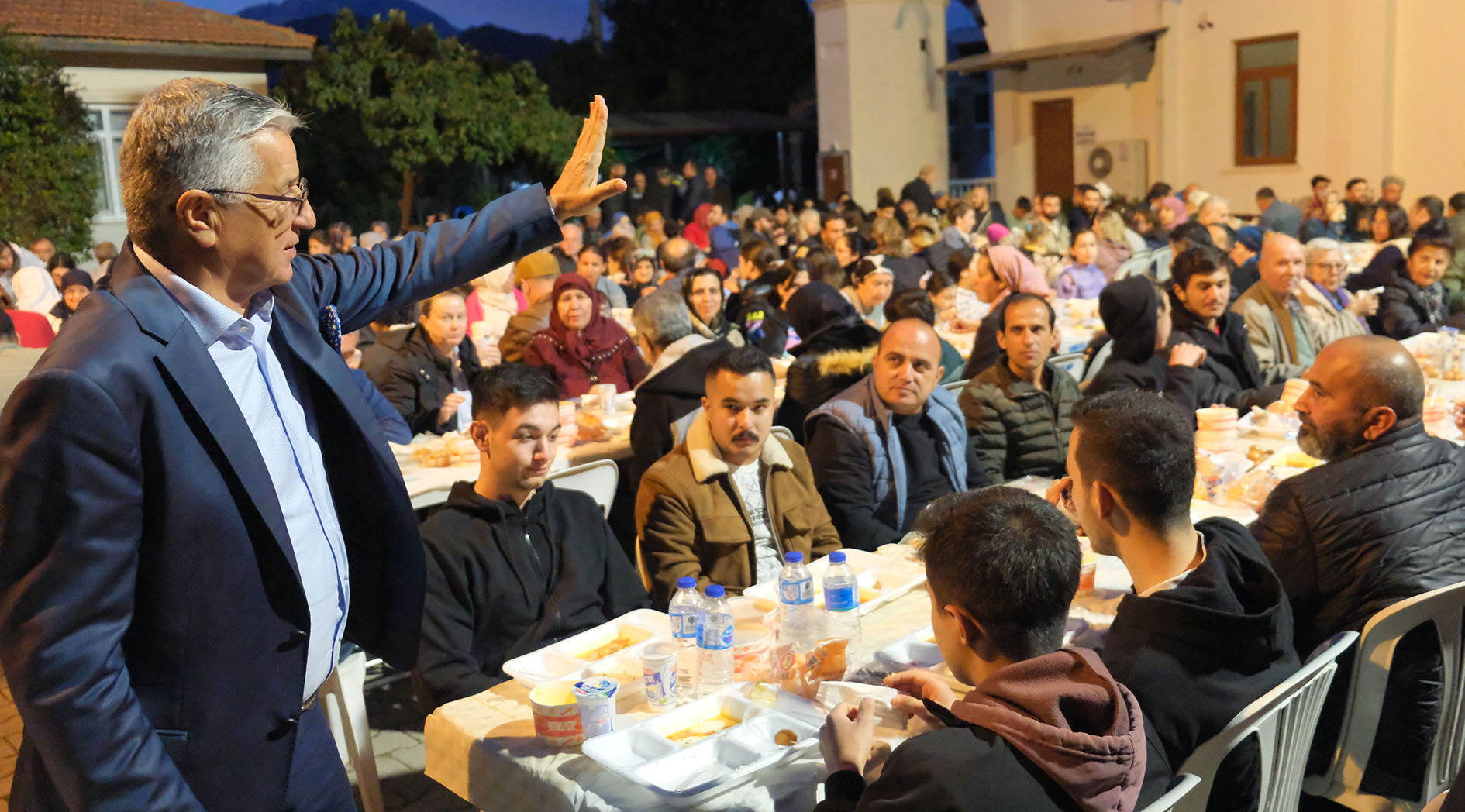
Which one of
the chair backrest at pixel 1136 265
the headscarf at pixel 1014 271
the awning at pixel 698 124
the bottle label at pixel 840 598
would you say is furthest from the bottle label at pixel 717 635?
the awning at pixel 698 124

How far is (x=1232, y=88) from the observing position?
61.1 ft

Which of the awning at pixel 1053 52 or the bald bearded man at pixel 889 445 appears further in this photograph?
the awning at pixel 1053 52

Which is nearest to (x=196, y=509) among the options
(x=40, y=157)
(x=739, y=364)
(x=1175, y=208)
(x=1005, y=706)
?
(x=1005, y=706)

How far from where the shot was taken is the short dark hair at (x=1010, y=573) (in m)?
2.09

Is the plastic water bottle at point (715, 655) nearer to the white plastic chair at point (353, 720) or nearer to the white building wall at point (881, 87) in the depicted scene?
the white plastic chair at point (353, 720)

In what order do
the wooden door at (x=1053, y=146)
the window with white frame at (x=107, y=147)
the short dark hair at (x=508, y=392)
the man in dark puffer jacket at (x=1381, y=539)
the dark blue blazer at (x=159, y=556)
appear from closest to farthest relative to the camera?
the dark blue blazer at (x=159, y=556), the man in dark puffer jacket at (x=1381, y=539), the short dark hair at (x=508, y=392), the window with white frame at (x=107, y=147), the wooden door at (x=1053, y=146)

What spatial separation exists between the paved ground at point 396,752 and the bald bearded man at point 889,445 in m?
1.70

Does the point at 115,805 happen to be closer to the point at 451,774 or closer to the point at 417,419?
the point at 451,774

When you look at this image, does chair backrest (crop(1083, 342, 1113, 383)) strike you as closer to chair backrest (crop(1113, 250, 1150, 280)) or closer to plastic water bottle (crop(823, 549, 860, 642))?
chair backrest (crop(1113, 250, 1150, 280))

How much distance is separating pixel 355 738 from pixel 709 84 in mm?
29419

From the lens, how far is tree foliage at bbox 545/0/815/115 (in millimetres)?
30984

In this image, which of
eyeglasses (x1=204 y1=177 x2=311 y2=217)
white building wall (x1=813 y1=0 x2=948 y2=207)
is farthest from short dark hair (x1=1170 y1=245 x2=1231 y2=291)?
white building wall (x1=813 y1=0 x2=948 y2=207)

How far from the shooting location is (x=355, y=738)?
135 inches

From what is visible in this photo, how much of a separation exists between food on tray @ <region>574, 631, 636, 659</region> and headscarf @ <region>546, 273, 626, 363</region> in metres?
3.90
